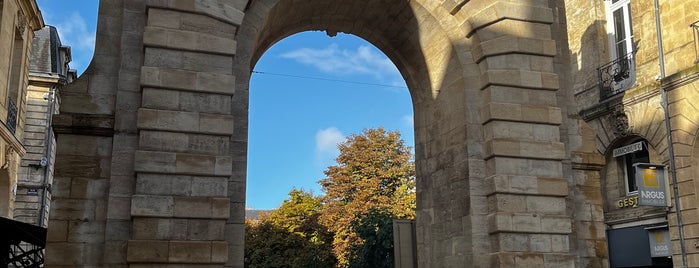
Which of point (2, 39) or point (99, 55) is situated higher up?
point (2, 39)

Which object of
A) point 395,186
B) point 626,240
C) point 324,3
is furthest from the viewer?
point 395,186

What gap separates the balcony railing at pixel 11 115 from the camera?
21172 mm

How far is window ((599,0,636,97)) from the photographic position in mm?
22156

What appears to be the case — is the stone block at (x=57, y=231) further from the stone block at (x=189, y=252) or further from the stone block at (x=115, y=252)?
the stone block at (x=189, y=252)

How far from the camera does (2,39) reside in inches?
778

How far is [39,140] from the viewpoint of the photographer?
29.9m

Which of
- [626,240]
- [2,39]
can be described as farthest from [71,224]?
[626,240]

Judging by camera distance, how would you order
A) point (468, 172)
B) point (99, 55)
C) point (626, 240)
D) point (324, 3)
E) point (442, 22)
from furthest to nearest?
point (626, 240) < point (324, 3) < point (442, 22) < point (468, 172) < point (99, 55)

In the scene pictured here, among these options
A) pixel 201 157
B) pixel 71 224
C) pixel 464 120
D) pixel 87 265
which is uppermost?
pixel 464 120

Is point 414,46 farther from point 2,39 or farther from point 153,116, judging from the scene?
point 2,39

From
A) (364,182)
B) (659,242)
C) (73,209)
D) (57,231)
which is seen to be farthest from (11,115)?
(364,182)

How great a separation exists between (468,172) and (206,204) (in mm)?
4470

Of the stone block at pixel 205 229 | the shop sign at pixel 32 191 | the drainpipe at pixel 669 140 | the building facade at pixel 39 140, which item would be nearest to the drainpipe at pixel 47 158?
the building facade at pixel 39 140

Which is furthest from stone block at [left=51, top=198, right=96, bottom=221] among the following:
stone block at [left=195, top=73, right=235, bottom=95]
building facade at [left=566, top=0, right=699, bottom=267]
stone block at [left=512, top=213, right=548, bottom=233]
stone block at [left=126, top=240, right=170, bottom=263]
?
building facade at [left=566, top=0, right=699, bottom=267]
